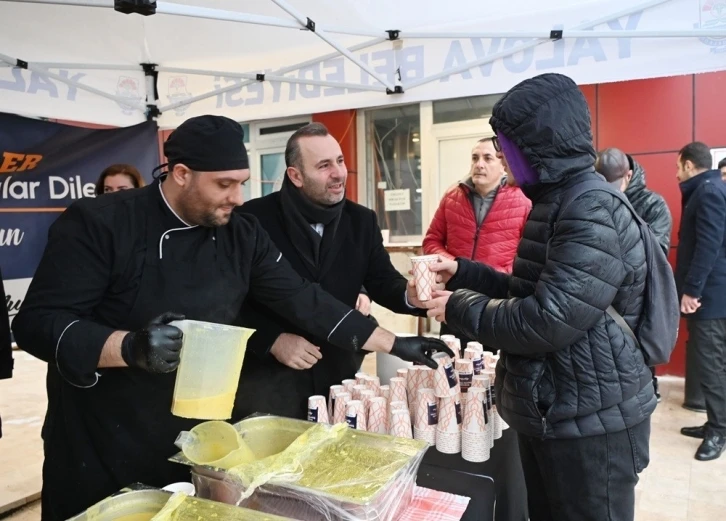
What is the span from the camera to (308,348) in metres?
2.00

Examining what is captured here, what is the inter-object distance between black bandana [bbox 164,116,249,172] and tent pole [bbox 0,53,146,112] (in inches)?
77.4

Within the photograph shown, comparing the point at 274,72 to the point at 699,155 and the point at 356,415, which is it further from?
the point at 699,155

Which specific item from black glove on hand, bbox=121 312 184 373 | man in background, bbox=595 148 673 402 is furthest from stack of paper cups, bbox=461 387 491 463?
man in background, bbox=595 148 673 402

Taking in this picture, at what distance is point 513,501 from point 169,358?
3.91 feet

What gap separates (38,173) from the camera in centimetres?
348

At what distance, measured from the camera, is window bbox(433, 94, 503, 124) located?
17.4 ft

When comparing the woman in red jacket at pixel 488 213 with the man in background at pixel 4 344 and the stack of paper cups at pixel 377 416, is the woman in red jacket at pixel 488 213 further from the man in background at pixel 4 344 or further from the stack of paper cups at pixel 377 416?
the man in background at pixel 4 344

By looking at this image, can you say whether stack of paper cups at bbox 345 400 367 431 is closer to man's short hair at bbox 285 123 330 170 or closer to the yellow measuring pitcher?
the yellow measuring pitcher

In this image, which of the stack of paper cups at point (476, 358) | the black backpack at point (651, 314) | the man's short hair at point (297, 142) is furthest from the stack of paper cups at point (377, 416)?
the man's short hair at point (297, 142)

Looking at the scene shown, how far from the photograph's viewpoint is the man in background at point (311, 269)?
2.10m

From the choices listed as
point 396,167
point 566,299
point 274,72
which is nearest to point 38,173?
point 274,72

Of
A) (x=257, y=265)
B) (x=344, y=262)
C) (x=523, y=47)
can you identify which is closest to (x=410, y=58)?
(x=523, y=47)

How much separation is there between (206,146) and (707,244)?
3.33 meters

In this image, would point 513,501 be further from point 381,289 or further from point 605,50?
point 605,50
